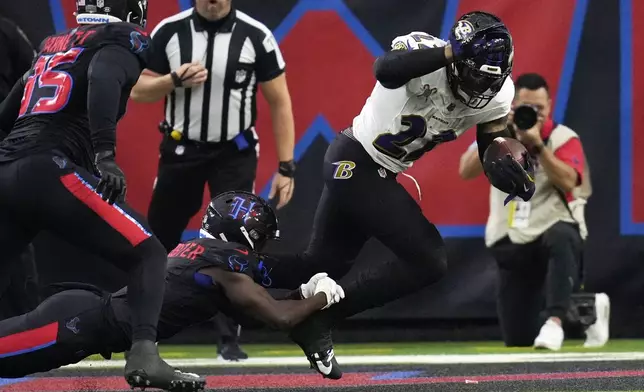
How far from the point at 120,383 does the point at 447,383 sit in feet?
4.01

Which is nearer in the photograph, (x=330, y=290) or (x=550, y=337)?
(x=330, y=290)

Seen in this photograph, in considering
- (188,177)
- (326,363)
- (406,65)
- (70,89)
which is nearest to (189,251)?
(326,363)

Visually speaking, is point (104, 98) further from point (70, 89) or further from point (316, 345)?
point (316, 345)

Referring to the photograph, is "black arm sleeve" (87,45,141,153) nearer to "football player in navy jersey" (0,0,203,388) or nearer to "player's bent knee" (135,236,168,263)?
"football player in navy jersey" (0,0,203,388)

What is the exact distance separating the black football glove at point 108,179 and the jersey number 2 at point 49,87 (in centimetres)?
26

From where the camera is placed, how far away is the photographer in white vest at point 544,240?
5758mm

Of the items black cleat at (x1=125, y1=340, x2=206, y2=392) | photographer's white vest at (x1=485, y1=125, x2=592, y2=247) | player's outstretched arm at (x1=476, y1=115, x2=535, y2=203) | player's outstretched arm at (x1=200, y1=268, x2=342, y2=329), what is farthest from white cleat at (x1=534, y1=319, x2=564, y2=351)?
black cleat at (x1=125, y1=340, x2=206, y2=392)

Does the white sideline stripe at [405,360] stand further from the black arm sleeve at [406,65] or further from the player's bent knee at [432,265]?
the black arm sleeve at [406,65]

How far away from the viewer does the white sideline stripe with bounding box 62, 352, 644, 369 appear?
16.9 ft

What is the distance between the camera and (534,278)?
241 inches

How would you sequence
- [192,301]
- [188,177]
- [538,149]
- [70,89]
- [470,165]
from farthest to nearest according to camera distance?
[470,165]
[538,149]
[188,177]
[192,301]
[70,89]

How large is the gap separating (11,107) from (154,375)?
1.04m

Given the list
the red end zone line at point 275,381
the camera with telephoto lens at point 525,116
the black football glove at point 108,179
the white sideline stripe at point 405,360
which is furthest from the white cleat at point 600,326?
the black football glove at point 108,179

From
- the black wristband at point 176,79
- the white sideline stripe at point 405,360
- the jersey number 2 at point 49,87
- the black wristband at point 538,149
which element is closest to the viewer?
the jersey number 2 at point 49,87
